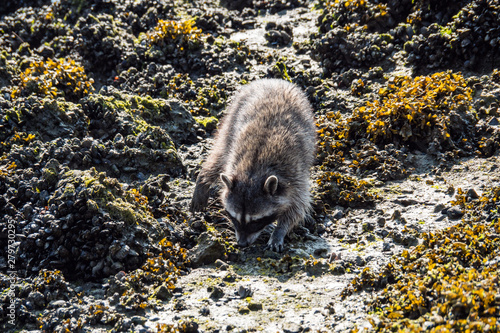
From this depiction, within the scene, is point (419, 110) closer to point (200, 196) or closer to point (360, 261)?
point (360, 261)

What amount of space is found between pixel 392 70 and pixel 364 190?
3.15 metres

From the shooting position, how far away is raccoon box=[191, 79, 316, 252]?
625 cm

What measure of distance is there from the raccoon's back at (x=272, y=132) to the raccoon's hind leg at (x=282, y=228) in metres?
0.51

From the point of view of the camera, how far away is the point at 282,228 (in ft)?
21.2

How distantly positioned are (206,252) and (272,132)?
2037 millimetres

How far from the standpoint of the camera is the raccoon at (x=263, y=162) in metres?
6.25

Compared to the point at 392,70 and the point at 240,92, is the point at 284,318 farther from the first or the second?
the point at 392,70

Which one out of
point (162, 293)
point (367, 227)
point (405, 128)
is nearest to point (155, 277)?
point (162, 293)

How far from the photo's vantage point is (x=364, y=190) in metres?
6.88

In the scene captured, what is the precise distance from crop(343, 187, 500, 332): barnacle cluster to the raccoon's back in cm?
208

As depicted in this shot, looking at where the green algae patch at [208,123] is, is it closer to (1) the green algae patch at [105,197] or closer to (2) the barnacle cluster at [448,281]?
(1) the green algae patch at [105,197]

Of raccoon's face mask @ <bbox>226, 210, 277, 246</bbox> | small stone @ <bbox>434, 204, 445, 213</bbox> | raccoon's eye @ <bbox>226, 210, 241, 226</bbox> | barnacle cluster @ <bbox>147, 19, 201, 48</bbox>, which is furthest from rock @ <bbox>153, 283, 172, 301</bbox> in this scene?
barnacle cluster @ <bbox>147, 19, 201, 48</bbox>

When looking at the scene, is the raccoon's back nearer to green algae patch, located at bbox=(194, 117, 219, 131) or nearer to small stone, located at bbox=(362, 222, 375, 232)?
green algae patch, located at bbox=(194, 117, 219, 131)

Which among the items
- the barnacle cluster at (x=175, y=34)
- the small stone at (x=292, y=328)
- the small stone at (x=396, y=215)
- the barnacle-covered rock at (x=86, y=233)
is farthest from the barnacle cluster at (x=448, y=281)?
the barnacle cluster at (x=175, y=34)
